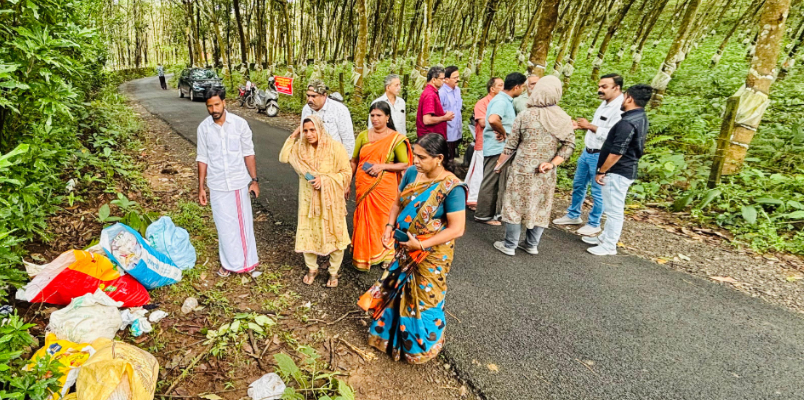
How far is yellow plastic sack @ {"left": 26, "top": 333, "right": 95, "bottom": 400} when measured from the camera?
6.46ft

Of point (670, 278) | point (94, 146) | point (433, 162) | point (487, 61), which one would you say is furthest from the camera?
point (487, 61)

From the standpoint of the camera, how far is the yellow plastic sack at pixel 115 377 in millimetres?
1862

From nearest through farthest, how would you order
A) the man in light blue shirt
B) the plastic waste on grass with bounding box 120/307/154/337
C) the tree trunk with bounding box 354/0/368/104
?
1. the plastic waste on grass with bounding box 120/307/154/337
2. the man in light blue shirt
3. the tree trunk with bounding box 354/0/368/104

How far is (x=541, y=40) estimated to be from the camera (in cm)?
661

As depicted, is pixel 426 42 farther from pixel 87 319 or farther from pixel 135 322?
pixel 87 319

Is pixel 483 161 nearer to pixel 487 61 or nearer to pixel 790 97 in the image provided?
pixel 790 97

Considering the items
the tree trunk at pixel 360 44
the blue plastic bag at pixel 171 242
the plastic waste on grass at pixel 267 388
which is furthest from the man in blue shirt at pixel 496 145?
the tree trunk at pixel 360 44

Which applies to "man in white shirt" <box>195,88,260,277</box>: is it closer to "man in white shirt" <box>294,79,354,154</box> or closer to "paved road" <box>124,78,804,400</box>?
"man in white shirt" <box>294,79,354,154</box>

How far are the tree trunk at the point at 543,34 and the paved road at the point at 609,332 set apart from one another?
407cm

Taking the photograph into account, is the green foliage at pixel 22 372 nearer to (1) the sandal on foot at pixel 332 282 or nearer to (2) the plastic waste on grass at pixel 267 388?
(2) the plastic waste on grass at pixel 267 388

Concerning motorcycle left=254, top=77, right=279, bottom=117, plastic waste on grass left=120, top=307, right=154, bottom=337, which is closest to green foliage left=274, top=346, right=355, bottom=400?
plastic waste on grass left=120, top=307, right=154, bottom=337

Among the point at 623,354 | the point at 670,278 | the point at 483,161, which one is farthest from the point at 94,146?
the point at 670,278

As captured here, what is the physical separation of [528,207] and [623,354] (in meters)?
1.64

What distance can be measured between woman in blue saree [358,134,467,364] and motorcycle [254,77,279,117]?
38.0 ft
